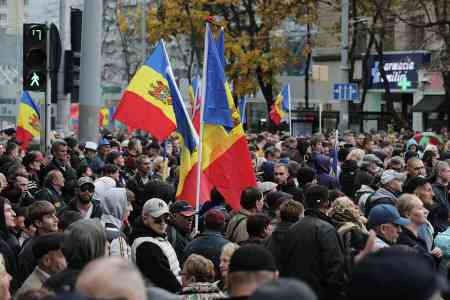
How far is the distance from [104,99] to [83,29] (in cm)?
6286

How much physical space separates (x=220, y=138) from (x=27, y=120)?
10.3 m

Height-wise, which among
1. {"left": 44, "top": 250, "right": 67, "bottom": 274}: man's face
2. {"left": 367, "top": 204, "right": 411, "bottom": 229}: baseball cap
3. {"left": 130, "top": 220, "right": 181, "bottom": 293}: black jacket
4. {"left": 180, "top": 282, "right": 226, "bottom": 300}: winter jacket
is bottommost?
{"left": 180, "top": 282, "right": 226, "bottom": 300}: winter jacket

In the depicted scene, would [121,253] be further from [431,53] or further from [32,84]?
[431,53]

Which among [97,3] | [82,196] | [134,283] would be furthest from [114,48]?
[134,283]

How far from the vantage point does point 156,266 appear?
7.50 m

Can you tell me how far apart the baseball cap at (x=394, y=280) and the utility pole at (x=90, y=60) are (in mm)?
12112

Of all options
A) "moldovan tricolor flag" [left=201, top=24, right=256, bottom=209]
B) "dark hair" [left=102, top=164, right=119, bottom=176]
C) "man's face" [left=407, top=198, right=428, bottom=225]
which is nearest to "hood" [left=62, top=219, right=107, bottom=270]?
"man's face" [left=407, top=198, right=428, bottom=225]

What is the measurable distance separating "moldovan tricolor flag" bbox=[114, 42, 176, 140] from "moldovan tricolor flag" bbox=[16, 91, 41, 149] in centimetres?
714

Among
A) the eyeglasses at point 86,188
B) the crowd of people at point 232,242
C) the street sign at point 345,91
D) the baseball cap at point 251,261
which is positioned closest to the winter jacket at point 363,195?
the crowd of people at point 232,242

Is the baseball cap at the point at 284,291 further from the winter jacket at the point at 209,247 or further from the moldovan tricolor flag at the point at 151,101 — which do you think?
the moldovan tricolor flag at the point at 151,101

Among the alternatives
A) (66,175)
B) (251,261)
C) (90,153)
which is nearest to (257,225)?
(251,261)

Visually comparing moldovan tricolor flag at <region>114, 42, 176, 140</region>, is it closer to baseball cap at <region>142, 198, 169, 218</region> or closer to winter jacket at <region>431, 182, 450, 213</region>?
winter jacket at <region>431, 182, 450, 213</region>

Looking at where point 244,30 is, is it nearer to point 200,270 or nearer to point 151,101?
point 151,101

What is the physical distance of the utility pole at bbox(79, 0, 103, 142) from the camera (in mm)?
15344
